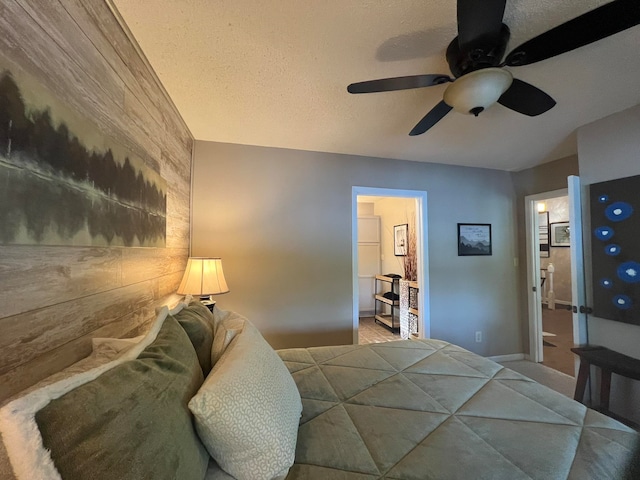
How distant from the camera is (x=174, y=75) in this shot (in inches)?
60.2

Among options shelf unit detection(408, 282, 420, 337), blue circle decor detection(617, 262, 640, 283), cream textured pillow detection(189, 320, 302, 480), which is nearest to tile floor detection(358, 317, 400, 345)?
shelf unit detection(408, 282, 420, 337)

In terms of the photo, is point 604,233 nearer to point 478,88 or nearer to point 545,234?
point 478,88

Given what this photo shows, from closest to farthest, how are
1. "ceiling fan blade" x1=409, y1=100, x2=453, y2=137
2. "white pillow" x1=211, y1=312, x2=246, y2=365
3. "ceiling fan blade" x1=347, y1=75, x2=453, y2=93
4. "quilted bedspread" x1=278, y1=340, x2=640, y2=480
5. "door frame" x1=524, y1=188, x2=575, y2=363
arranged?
1. "quilted bedspread" x1=278, y1=340, x2=640, y2=480
2. "white pillow" x1=211, y1=312, x2=246, y2=365
3. "ceiling fan blade" x1=347, y1=75, x2=453, y2=93
4. "ceiling fan blade" x1=409, y1=100, x2=453, y2=137
5. "door frame" x1=524, y1=188, x2=575, y2=363

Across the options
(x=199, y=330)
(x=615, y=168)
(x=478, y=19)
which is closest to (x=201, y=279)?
(x=199, y=330)

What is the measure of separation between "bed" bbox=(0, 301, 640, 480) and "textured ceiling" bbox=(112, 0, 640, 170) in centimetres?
134

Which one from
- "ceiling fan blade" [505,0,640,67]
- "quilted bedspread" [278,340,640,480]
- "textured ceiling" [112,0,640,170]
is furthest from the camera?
"textured ceiling" [112,0,640,170]

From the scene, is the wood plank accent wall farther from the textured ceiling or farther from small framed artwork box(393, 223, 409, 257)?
small framed artwork box(393, 223, 409, 257)

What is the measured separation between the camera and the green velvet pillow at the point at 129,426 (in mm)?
421

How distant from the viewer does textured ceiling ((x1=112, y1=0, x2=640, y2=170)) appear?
44.8 inches

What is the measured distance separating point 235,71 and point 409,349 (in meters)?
2.00

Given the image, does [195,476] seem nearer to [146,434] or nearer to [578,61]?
[146,434]

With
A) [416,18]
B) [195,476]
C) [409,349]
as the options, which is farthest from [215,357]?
[416,18]

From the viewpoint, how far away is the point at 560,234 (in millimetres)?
5758

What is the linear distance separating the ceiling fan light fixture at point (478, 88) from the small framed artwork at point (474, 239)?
203cm
